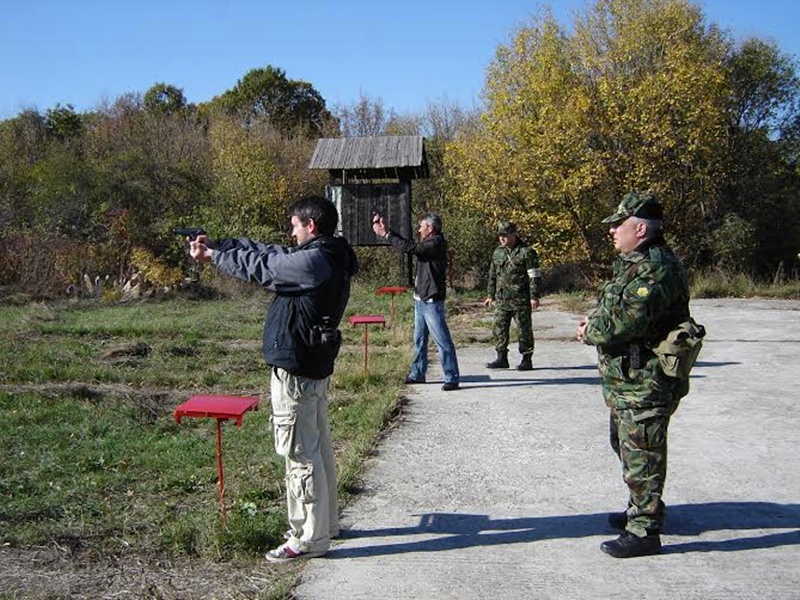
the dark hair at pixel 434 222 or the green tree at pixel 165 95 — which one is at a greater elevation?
the green tree at pixel 165 95

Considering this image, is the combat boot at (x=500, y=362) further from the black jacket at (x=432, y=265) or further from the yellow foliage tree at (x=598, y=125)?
the yellow foliage tree at (x=598, y=125)

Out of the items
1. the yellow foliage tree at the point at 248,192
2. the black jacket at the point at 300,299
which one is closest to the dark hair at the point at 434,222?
the black jacket at the point at 300,299

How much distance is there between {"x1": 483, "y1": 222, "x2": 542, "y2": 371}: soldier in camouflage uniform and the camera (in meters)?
9.82

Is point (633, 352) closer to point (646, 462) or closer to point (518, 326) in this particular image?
point (646, 462)

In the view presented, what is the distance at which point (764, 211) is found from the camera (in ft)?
75.3

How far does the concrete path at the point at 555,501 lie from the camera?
416cm

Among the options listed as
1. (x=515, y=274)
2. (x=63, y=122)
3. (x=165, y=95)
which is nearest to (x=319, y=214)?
(x=515, y=274)

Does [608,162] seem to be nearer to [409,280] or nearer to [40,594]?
[409,280]

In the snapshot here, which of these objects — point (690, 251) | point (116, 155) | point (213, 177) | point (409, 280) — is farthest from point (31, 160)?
point (690, 251)

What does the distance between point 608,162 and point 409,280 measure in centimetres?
592

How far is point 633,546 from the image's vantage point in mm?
4395

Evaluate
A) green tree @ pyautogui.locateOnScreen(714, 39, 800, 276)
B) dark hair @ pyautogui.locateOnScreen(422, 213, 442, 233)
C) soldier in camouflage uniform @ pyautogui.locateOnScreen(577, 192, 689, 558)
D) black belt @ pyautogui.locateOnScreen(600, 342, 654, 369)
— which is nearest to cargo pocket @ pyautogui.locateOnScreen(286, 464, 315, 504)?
soldier in camouflage uniform @ pyautogui.locateOnScreen(577, 192, 689, 558)

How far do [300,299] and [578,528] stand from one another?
88.9 inches

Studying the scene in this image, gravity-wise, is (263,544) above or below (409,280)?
below
